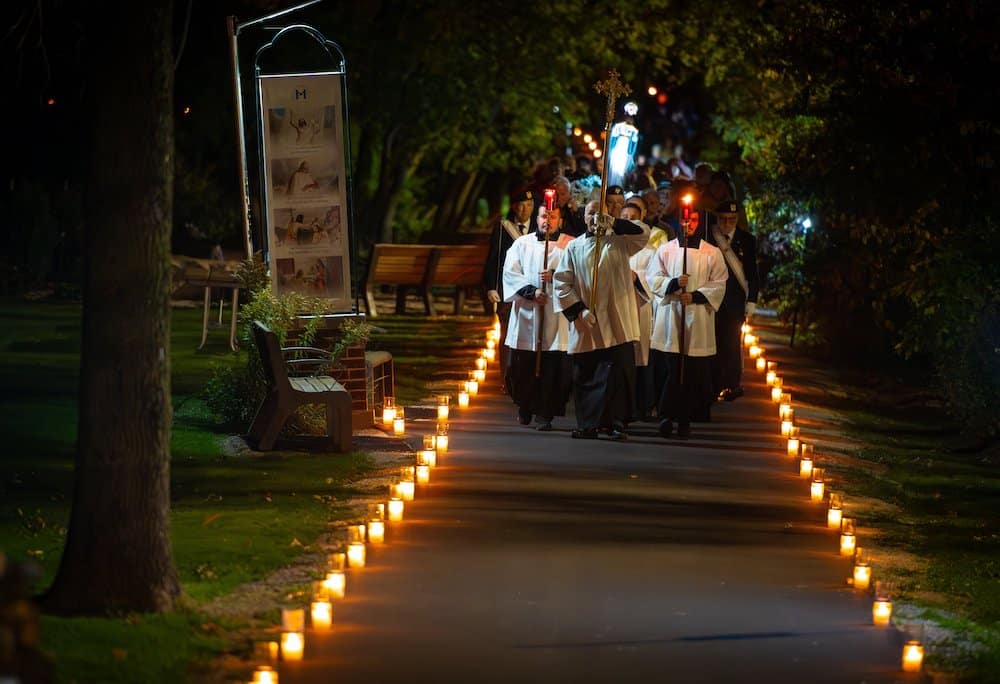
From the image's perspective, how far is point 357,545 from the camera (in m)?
9.91

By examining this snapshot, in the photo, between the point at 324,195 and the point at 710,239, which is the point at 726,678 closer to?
the point at 324,195

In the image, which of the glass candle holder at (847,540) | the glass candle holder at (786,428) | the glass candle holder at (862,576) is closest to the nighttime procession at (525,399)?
the glass candle holder at (862,576)

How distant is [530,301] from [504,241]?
1330mm

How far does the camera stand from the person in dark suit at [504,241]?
60.2 ft

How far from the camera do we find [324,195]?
623 inches

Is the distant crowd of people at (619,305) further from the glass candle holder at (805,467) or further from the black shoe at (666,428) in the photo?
the glass candle holder at (805,467)

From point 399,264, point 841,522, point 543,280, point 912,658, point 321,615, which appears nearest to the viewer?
point 912,658

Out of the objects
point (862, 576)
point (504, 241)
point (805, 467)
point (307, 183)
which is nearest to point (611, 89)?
point (504, 241)

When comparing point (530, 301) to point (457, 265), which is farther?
point (457, 265)

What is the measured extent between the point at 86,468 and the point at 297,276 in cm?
752

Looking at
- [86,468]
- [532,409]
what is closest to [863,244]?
[532,409]

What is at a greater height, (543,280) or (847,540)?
(543,280)

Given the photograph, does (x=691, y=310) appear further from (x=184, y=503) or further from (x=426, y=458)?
(x=184, y=503)

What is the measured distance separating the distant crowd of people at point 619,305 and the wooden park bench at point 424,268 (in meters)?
10.8
